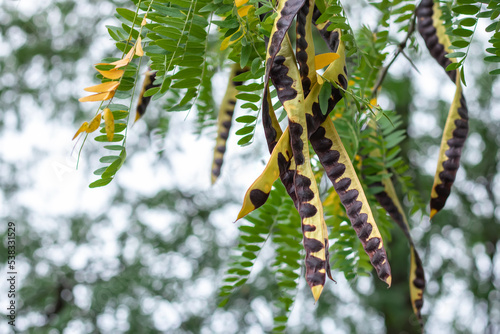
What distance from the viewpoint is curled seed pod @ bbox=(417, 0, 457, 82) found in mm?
865

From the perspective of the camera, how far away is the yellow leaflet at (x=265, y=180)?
0.47 meters

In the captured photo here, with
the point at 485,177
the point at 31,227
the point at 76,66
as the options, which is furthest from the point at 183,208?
the point at 485,177

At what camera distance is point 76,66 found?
322 cm

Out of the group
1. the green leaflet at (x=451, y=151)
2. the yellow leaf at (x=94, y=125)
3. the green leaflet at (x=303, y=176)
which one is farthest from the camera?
the green leaflet at (x=451, y=151)

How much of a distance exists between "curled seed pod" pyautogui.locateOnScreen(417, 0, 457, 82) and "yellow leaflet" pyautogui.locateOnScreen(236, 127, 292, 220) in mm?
503

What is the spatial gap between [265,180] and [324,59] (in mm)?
151

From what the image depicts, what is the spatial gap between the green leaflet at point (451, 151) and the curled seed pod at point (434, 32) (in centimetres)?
7

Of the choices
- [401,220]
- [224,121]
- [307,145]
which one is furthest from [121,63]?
[401,220]

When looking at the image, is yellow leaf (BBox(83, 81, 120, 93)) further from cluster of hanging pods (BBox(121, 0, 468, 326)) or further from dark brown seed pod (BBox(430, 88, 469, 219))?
dark brown seed pod (BBox(430, 88, 469, 219))

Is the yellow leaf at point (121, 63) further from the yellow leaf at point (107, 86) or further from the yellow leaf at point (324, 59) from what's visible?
the yellow leaf at point (324, 59)

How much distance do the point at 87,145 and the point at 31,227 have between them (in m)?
0.60

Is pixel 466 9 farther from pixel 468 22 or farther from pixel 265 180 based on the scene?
pixel 265 180

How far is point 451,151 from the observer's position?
2.62 feet

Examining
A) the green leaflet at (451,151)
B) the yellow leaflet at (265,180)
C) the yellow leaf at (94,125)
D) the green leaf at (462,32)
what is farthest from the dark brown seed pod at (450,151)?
the yellow leaf at (94,125)
